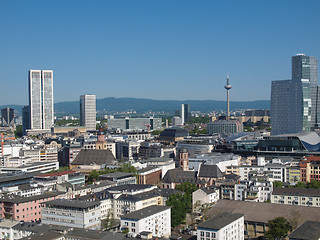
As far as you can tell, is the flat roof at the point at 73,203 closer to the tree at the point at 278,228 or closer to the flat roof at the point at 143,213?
the flat roof at the point at 143,213

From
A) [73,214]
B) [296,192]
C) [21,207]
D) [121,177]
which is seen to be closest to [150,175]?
[121,177]

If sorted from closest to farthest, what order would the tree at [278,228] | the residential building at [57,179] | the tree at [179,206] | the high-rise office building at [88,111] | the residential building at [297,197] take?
the tree at [278,228], the tree at [179,206], the residential building at [297,197], the residential building at [57,179], the high-rise office building at [88,111]

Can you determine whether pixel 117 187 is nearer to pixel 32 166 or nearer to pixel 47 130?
pixel 32 166

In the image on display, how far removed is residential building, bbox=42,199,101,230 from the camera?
43.4 meters

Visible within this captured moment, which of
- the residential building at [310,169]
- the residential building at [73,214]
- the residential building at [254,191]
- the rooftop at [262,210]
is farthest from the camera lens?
the residential building at [310,169]

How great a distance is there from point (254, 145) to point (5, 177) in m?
46.6

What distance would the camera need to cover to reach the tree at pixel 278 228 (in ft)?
137

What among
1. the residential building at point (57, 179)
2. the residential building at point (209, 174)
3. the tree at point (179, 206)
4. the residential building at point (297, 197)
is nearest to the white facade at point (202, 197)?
the tree at point (179, 206)

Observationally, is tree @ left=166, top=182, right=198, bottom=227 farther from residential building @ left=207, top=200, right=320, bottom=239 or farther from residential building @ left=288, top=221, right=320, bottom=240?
residential building @ left=288, top=221, right=320, bottom=240

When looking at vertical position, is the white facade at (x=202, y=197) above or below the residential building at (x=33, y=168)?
below

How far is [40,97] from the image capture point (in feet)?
545

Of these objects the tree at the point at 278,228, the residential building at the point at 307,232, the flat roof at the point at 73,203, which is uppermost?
the flat roof at the point at 73,203

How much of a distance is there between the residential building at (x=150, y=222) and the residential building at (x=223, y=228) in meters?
5.06

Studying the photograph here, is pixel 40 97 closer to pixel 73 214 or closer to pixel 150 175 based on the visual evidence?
pixel 150 175
